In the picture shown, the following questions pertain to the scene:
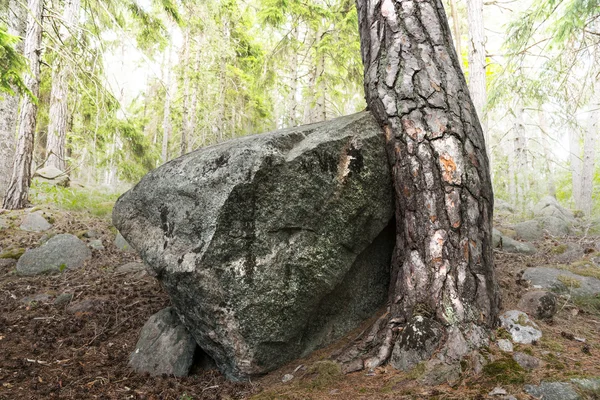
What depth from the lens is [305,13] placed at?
9.09 m

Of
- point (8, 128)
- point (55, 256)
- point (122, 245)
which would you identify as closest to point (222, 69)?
point (8, 128)

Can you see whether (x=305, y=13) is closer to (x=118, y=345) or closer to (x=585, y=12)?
(x=585, y=12)

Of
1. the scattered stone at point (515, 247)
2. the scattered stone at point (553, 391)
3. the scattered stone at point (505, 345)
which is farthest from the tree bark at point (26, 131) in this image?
the scattered stone at point (515, 247)

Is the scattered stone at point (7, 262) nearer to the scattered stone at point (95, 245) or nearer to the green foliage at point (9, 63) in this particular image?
the scattered stone at point (95, 245)

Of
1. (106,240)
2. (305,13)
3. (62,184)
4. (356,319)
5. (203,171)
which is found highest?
(305,13)

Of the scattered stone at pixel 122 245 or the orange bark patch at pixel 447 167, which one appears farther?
the scattered stone at pixel 122 245

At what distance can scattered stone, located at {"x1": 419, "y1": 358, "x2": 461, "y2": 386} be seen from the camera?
2109 mm

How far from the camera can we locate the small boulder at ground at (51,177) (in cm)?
896

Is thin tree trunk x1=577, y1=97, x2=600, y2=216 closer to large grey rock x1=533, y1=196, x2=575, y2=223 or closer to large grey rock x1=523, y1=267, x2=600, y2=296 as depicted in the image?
large grey rock x1=533, y1=196, x2=575, y2=223

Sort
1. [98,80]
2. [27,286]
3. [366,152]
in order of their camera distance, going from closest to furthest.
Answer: [366,152] < [27,286] < [98,80]

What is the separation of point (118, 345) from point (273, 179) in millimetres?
2220

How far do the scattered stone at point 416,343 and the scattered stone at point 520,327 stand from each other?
55cm

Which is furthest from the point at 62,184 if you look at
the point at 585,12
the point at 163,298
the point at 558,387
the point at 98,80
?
the point at 585,12

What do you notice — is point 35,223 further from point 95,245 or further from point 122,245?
point 122,245
